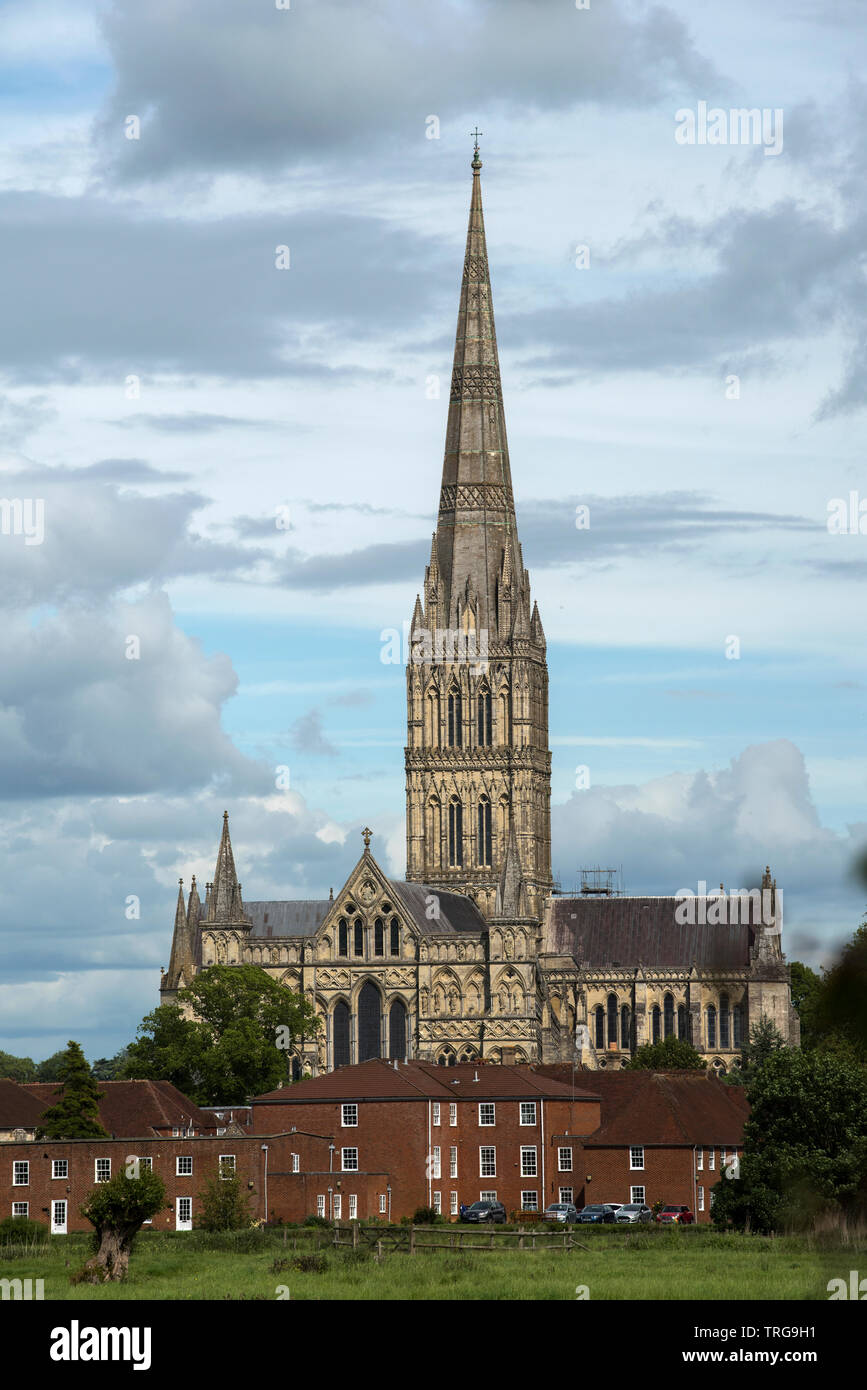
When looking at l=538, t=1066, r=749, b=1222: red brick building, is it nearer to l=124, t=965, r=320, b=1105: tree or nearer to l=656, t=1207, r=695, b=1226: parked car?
l=656, t=1207, r=695, b=1226: parked car

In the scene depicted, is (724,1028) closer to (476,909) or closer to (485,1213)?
(476,909)

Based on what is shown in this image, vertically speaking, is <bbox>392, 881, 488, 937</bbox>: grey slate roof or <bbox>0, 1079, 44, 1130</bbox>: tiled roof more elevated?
<bbox>392, 881, 488, 937</bbox>: grey slate roof

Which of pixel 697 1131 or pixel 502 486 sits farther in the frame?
pixel 502 486

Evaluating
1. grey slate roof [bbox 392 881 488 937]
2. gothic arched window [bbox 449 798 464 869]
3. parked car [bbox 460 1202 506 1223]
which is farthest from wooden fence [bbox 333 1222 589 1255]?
gothic arched window [bbox 449 798 464 869]

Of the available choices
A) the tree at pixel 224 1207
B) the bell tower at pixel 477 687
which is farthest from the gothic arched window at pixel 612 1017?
the tree at pixel 224 1207

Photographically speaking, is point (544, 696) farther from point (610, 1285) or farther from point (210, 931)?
point (610, 1285)

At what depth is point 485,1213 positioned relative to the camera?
259 feet

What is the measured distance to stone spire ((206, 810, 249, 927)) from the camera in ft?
450

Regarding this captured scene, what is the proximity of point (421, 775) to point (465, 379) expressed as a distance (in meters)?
28.9

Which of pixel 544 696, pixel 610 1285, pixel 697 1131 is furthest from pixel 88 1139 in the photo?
pixel 544 696

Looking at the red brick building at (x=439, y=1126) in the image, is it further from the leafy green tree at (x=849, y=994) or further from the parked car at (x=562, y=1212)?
the leafy green tree at (x=849, y=994)

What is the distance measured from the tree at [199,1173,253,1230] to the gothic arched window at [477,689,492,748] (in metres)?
70.2

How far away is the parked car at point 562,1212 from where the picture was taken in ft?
245
